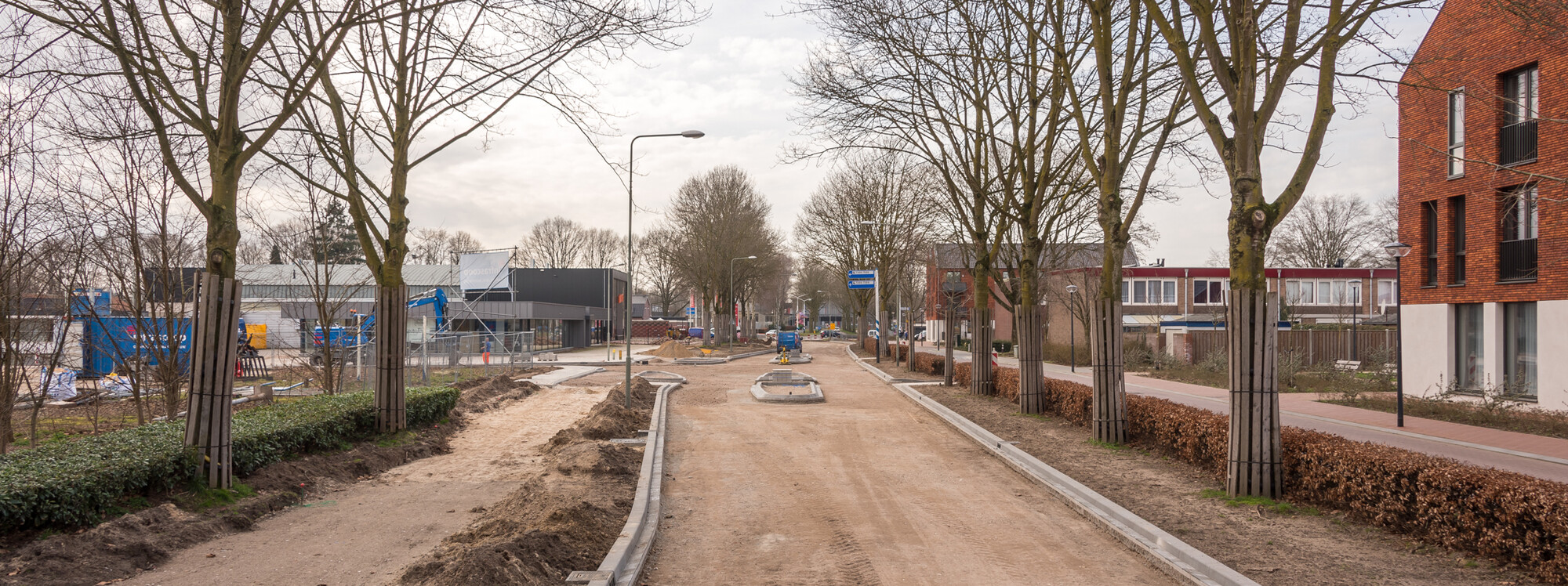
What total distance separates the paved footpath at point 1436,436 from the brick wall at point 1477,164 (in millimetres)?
3899

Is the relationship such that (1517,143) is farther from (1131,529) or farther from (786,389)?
(786,389)

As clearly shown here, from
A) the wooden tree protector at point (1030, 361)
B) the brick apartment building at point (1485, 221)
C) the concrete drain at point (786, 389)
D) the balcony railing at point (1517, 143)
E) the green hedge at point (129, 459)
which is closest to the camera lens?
the green hedge at point (129, 459)

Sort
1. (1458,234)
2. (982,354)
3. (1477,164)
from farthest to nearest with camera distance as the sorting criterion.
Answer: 1. (982,354)
2. (1458,234)
3. (1477,164)

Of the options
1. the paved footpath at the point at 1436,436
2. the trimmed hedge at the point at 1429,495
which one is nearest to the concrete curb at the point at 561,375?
the paved footpath at the point at 1436,436

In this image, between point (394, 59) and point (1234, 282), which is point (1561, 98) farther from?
point (394, 59)

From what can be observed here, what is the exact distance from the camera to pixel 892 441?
13570 mm

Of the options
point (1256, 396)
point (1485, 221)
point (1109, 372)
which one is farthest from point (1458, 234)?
point (1256, 396)

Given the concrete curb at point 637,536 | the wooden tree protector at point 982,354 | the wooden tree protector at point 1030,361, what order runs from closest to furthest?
Result: the concrete curb at point 637,536 < the wooden tree protector at point 1030,361 < the wooden tree protector at point 982,354

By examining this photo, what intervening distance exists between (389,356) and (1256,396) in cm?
1127

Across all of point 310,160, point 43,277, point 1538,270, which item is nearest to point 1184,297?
point 1538,270

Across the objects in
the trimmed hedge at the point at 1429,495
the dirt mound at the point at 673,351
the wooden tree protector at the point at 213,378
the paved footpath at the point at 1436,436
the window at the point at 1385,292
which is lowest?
the dirt mound at the point at 673,351

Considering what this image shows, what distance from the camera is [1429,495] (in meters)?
6.59

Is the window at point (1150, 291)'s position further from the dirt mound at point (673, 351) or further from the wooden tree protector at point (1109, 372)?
the wooden tree protector at point (1109, 372)

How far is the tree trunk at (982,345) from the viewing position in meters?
20.6
